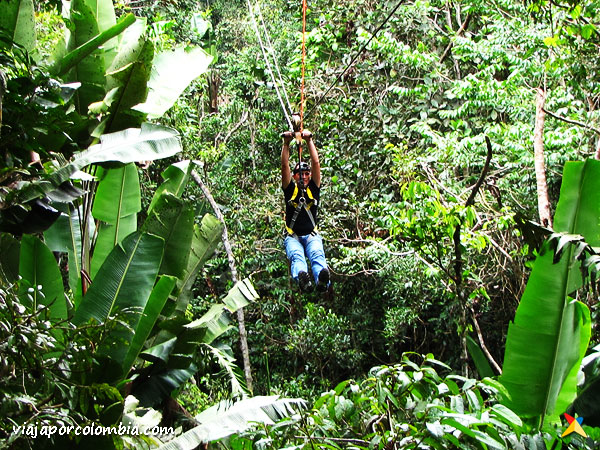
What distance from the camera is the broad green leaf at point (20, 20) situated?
4.73m

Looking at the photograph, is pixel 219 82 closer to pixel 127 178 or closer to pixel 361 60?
pixel 361 60

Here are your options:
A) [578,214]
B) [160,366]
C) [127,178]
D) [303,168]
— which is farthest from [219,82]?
[578,214]

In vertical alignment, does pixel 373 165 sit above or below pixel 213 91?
below

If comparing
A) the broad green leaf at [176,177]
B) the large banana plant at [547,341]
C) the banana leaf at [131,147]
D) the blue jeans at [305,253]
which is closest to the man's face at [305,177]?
the blue jeans at [305,253]

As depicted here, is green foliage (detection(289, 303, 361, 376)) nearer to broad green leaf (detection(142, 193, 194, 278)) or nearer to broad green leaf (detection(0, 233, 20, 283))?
broad green leaf (detection(142, 193, 194, 278))

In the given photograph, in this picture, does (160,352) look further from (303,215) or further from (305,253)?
(305,253)

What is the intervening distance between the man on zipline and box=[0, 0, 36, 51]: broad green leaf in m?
2.15

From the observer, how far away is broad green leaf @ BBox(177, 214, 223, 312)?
497 centimetres

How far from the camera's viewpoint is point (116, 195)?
5020 millimetres

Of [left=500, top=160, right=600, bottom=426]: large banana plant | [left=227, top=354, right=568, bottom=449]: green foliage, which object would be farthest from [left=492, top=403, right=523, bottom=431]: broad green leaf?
[left=500, top=160, right=600, bottom=426]: large banana plant

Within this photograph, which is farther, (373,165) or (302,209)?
(373,165)

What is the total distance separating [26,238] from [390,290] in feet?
18.1

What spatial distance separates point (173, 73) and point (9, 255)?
202 centimetres

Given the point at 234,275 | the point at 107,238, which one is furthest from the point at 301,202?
the point at 234,275
